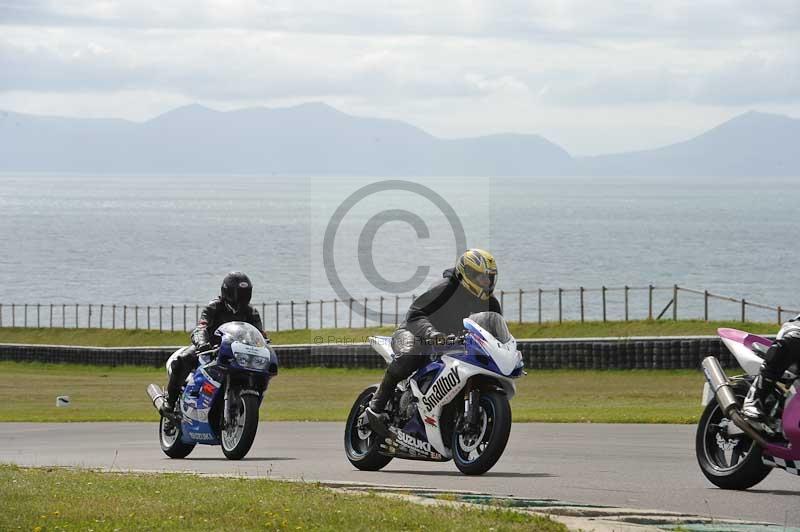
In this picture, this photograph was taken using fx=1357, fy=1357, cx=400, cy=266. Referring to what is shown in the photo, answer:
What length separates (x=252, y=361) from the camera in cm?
1488

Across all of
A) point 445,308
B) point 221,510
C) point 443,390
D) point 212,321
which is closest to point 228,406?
point 212,321

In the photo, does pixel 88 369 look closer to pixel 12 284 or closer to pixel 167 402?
pixel 167 402

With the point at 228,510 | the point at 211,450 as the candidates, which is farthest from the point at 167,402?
the point at 228,510

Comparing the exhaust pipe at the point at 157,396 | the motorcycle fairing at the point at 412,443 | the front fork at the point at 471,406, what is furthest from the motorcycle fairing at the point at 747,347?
the exhaust pipe at the point at 157,396

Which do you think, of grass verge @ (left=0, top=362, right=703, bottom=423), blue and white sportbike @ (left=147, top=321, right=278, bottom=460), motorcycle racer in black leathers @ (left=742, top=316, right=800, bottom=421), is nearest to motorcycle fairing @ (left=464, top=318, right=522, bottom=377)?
motorcycle racer in black leathers @ (left=742, top=316, right=800, bottom=421)

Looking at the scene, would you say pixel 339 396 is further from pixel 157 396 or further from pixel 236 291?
pixel 236 291

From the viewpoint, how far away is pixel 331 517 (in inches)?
352

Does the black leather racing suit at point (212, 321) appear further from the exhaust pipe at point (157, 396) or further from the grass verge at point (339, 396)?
the grass verge at point (339, 396)

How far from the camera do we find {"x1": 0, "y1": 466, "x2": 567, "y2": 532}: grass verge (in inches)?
340

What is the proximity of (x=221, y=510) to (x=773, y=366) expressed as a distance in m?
4.38

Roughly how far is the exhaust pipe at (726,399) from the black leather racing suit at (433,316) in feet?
6.61

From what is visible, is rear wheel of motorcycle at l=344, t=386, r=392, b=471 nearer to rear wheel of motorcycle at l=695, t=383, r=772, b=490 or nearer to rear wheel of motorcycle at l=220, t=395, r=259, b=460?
rear wheel of motorcycle at l=220, t=395, r=259, b=460

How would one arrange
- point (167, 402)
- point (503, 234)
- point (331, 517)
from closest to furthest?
point (331, 517) < point (167, 402) < point (503, 234)

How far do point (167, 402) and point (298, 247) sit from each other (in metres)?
150
